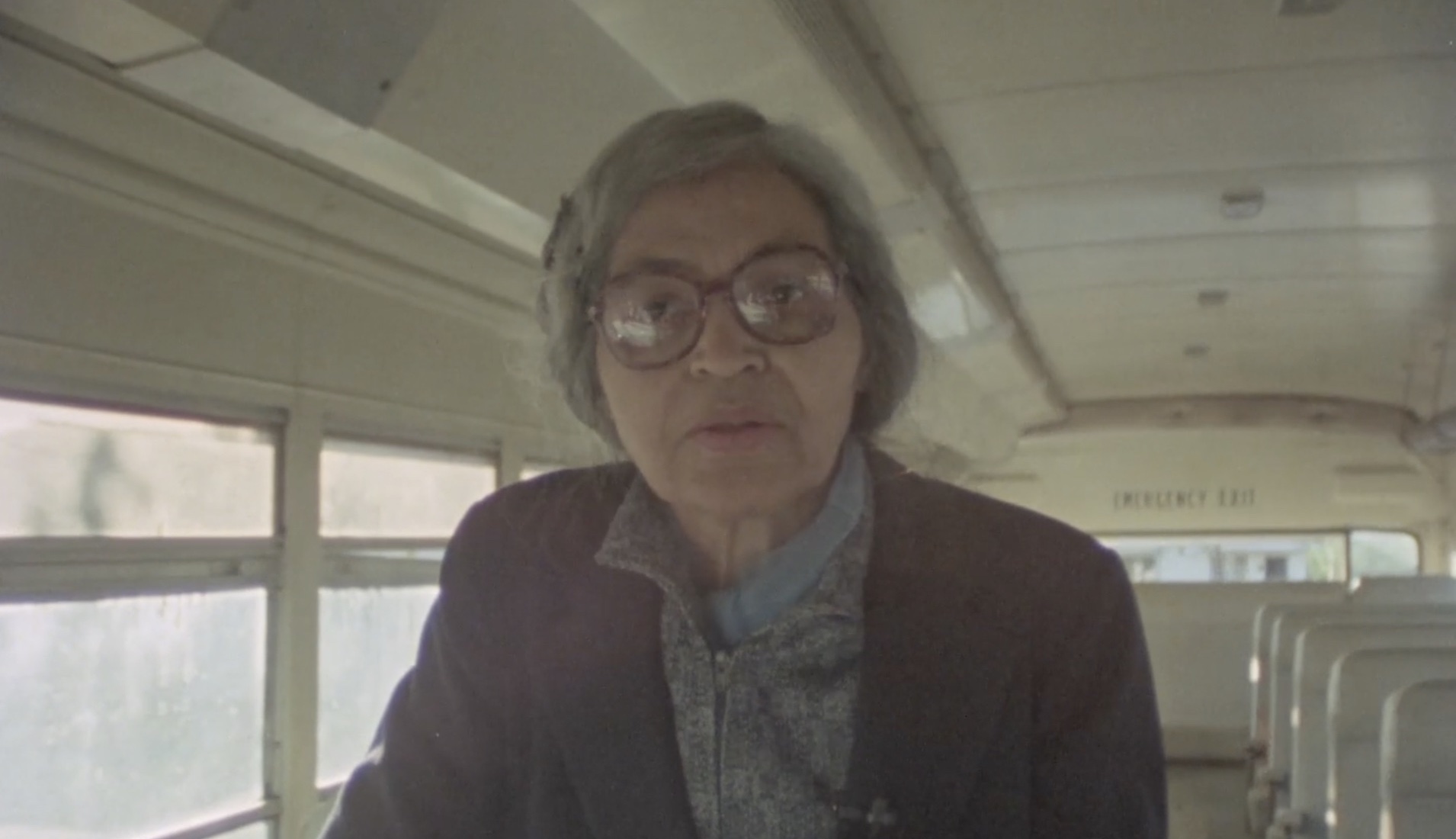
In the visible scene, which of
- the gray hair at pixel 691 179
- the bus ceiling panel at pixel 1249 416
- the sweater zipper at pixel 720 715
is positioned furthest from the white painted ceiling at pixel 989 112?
the bus ceiling panel at pixel 1249 416

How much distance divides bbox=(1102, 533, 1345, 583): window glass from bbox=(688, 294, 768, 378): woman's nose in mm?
9590

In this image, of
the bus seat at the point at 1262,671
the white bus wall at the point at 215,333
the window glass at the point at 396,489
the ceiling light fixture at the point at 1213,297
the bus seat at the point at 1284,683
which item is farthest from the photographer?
the ceiling light fixture at the point at 1213,297

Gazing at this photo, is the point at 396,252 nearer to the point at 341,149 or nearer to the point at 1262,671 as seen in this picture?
the point at 341,149

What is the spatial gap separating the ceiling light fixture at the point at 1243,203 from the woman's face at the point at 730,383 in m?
3.44

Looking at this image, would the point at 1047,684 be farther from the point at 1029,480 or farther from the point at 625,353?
the point at 1029,480

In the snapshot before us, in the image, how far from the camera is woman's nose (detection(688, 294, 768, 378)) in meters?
1.35

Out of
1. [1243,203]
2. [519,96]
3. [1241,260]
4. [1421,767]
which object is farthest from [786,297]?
[1241,260]

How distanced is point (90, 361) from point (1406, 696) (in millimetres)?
2613

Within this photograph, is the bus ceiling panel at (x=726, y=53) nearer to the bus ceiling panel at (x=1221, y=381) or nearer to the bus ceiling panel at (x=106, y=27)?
the bus ceiling panel at (x=106, y=27)

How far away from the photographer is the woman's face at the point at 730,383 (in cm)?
137

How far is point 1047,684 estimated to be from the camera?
132cm

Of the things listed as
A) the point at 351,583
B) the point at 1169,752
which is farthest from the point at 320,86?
the point at 1169,752

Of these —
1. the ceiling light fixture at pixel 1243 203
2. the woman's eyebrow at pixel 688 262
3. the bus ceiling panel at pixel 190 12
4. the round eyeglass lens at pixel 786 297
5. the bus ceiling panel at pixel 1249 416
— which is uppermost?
the ceiling light fixture at pixel 1243 203

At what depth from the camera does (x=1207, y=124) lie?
3.77m
